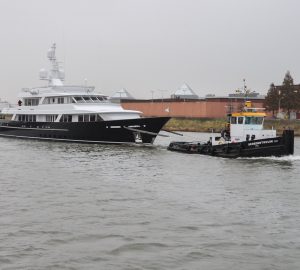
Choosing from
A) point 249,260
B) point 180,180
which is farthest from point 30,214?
point 180,180

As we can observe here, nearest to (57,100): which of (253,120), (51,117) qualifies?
(51,117)

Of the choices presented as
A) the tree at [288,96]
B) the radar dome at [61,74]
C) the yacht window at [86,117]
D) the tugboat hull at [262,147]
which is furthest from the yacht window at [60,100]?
the tree at [288,96]

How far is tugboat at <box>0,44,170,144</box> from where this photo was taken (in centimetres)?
4912

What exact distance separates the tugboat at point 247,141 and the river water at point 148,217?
554cm

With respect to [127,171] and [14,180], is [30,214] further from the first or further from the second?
[127,171]

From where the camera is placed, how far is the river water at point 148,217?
13.2 metres

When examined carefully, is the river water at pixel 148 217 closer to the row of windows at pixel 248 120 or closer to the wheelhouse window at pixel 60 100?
the row of windows at pixel 248 120

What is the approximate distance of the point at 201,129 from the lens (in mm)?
96938

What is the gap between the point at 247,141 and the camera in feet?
128

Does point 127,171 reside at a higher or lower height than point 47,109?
lower

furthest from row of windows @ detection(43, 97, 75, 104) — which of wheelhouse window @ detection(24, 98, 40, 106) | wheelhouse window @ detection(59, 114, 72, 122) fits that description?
wheelhouse window @ detection(24, 98, 40, 106)

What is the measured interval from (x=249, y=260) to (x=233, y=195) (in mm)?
9454

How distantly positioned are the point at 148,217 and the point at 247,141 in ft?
74.6

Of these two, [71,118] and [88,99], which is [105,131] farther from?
[88,99]
